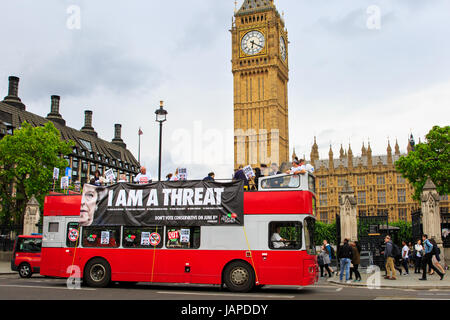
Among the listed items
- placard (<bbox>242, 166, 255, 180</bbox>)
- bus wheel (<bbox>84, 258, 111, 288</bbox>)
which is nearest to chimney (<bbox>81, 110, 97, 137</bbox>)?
bus wheel (<bbox>84, 258, 111, 288</bbox>)

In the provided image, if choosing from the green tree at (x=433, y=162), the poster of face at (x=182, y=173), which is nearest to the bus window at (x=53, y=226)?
the poster of face at (x=182, y=173)

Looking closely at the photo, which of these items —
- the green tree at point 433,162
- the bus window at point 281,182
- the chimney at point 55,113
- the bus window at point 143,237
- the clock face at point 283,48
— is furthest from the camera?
the clock face at point 283,48

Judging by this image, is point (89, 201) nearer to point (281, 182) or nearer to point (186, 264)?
point (186, 264)

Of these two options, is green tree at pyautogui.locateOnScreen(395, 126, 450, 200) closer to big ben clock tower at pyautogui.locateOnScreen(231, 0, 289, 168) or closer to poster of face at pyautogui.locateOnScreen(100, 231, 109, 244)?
poster of face at pyautogui.locateOnScreen(100, 231, 109, 244)

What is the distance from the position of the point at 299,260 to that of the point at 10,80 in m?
72.6

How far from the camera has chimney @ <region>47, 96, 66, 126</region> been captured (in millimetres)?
Result: 84731

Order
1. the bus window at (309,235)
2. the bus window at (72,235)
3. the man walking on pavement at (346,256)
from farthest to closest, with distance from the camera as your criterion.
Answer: the man walking on pavement at (346,256), the bus window at (72,235), the bus window at (309,235)

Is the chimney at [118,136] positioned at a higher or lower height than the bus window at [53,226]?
higher

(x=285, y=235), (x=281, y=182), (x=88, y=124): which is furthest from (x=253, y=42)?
(x=285, y=235)

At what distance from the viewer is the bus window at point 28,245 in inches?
841

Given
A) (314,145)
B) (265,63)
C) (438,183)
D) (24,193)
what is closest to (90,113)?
(265,63)

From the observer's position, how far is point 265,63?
3661 inches

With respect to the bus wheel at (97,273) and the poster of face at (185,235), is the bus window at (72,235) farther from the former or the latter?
the poster of face at (185,235)
